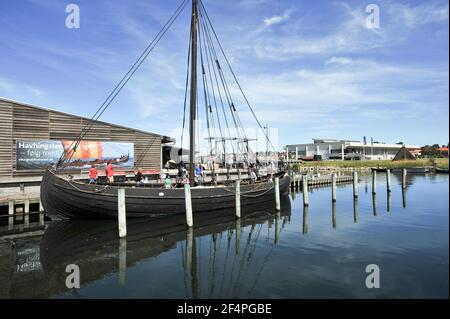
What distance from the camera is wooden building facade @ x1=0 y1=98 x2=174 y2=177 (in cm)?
2309

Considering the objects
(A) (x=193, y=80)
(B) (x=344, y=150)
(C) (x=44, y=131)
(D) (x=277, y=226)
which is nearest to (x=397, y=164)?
(B) (x=344, y=150)

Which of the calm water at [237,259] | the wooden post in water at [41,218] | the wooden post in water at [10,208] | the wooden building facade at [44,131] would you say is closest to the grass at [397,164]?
the wooden building facade at [44,131]

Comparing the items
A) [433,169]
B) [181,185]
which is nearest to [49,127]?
[181,185]

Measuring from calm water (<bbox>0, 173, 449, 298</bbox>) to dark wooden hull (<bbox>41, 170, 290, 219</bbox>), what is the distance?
0.84 m

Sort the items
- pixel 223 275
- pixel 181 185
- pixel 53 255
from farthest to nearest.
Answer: pixel 181 185 → pixel 53 255 → pixel 223 275

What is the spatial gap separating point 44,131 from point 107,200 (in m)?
10.9

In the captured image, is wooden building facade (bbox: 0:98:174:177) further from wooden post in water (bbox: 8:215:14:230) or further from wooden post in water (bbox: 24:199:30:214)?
wooden post in water (bbox: 8:215:14:230)

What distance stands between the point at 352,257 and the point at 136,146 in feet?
73.7

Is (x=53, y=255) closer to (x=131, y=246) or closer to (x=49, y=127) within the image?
(x=131, y=246)

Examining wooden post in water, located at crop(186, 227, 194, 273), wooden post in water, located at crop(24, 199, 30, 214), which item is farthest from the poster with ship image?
wooden post in water, located at crop(186, 227, 194, 273)

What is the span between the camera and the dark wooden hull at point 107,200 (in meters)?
17.6

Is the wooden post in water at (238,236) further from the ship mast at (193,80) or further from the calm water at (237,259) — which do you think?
the ship mast at (193,80)
